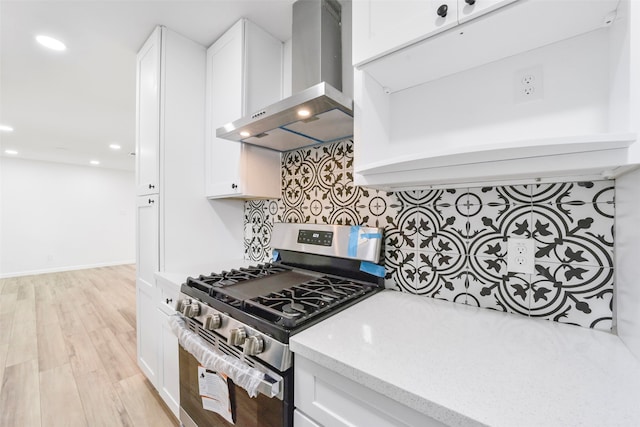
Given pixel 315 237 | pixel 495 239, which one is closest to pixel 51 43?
pixel 315 237

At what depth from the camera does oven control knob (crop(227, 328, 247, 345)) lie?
0.86m

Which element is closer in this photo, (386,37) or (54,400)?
(386,37)

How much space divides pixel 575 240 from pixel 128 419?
2.41 meters

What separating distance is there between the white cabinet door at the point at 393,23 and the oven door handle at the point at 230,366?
3.64 feet

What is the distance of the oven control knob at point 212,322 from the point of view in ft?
3.24

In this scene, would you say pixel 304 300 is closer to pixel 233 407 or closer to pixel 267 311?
pixel 267 311

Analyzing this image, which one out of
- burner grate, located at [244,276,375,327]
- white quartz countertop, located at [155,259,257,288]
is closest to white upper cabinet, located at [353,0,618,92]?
burner grate, located at [244,276,375,327]

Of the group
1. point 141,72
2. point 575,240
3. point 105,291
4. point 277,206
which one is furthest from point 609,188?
point 105,291

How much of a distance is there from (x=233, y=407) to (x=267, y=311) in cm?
41

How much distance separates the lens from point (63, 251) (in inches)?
215

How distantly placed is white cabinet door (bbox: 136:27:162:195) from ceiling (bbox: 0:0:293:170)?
4.3 inches

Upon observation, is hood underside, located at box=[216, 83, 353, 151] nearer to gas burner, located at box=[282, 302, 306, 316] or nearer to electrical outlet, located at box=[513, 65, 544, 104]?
electrical outlet, located at box=[513, 65, 544, 104]

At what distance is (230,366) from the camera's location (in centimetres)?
90

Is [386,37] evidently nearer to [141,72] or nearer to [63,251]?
[141,72]
